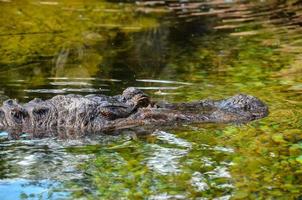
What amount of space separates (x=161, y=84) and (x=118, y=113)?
9.25ft

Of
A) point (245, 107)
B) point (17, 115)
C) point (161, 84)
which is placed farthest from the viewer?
Result: point (161, 84)

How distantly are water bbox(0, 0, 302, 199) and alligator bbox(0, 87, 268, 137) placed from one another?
223 mm

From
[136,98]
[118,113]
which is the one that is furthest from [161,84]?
[118,113]

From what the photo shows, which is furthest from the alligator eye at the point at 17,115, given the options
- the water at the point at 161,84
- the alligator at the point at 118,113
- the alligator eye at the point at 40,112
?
the water at the point at 161,84

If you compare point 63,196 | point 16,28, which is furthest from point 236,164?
point 16,28

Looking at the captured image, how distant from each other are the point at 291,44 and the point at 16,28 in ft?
27.4

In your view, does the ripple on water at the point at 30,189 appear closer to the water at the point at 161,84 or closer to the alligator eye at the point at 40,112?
the water at the point at 161,84

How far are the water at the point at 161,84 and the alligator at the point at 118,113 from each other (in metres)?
0.22

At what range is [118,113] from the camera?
815 centimetres

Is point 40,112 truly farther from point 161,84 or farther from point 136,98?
point 161,84

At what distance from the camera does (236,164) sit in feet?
21.5

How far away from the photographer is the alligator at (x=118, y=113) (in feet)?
26.4

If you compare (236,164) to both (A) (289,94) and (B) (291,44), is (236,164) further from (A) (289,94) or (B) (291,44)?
(B) (291,44)

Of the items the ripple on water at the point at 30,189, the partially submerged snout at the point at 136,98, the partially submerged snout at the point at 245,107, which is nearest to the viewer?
the ripple on water at the point at 30,189
